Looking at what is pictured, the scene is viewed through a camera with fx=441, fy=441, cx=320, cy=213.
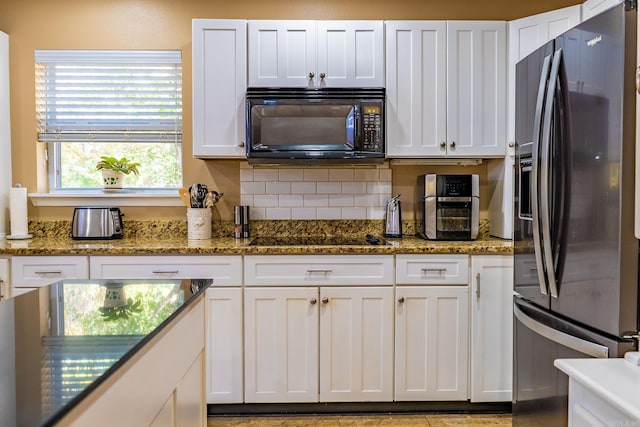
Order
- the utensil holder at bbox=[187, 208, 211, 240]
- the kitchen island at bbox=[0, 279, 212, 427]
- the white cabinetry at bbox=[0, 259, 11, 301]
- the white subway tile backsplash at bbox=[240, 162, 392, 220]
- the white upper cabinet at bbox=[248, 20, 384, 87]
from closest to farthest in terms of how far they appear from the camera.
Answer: the kitchen island at bbox=[0, 279, 212, 427] → the white cabinetry at bbox=[0, 259, 11, 301] → the white upper cabinet at bbox=[248, 20, 384, 87] → the utensil holder at bbox=[187, 208, 211, 240] → the white subway tile backsplash at bbox=[240, 162, 392, 220]

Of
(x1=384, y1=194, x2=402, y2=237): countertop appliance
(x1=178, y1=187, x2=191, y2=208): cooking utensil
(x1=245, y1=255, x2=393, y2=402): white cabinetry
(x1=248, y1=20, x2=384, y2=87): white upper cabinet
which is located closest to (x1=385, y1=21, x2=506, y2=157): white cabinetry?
(x1=248, y1=20, x2=384, y2=87): white upper cabinet

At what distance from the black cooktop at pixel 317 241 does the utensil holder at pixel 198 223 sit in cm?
31

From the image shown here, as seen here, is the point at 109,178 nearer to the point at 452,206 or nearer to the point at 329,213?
the point at 329,213

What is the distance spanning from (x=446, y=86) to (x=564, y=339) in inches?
61.3

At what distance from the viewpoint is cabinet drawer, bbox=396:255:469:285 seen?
2.31 meters

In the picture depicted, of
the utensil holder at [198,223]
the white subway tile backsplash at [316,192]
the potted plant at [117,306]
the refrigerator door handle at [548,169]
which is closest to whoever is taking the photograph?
the potted plant at [117,306]

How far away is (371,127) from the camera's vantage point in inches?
96.7

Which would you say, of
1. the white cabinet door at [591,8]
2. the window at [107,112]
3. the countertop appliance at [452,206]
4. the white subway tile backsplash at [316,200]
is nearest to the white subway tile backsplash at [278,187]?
the white subway tile backsplash at [316,200]

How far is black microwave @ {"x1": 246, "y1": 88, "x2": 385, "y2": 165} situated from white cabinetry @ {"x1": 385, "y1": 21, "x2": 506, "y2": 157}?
157 mm

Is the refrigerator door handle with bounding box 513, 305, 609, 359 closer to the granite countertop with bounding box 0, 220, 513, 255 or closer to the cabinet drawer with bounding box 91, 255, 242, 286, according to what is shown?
the granite countertop with bounding box 0, 220, 513, 255

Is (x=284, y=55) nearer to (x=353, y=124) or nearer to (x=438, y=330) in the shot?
(x=353, y=124)

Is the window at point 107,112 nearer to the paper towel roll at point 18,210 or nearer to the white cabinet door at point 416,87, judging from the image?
the paper towel roll at point 18,210

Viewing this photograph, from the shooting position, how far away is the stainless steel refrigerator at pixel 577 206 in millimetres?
1304

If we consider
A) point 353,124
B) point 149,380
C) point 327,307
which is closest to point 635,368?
point 149,380
